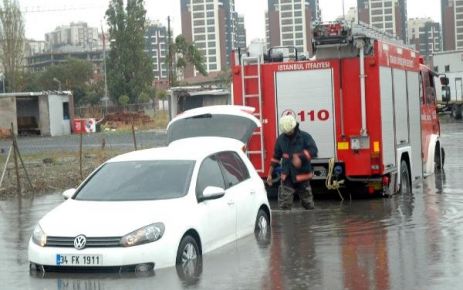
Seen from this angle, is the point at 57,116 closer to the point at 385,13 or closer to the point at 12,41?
the point at 12,41

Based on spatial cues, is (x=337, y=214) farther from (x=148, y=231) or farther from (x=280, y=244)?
(x=148, y=231)

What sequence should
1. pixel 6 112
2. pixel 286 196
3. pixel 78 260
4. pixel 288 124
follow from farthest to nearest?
pixel 6 112 → pixel 286 196 → pixel 288 124 → pixel 78 260

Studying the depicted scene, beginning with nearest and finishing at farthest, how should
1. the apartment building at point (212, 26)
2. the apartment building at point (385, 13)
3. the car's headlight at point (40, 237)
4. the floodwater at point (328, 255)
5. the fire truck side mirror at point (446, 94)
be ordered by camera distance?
the floodwater at point (328, 255) → the car's headlight at point (40, 237) → the fire truck side mirror at point (446, 94) → the apartment building at point (385, 13) → the apartment building at point (212, 26)

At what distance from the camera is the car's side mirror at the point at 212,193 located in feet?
29.6

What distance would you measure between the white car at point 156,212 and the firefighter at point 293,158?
5.36 ft

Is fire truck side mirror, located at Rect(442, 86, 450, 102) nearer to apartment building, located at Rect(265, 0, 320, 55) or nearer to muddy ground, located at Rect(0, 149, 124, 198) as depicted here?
muddy ground, located at Rect(0, 149, 124, 198)

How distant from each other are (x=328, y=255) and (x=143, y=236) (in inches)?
97.9

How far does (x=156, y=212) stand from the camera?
852 cm

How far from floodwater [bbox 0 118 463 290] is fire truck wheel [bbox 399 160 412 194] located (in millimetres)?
832

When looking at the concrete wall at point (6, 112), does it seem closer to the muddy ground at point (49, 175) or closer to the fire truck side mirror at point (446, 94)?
the muddy ground at point (49, 175)

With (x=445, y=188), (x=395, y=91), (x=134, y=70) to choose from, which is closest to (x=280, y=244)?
(x=395, y=91)

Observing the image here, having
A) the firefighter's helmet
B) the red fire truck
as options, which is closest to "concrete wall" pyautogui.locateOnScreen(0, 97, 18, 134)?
the red fire truck

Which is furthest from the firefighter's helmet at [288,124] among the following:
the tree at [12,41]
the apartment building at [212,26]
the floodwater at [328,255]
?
the apartment building at [212,26]

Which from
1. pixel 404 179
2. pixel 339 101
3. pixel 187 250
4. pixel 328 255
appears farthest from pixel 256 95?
pixel 187 250
